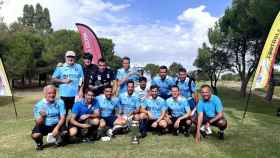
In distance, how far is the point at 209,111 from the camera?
307 inches

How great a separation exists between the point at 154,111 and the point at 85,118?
5.98 feet

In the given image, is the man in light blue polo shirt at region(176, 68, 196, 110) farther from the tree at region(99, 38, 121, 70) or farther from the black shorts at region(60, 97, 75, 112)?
the tree at region(99, 38, 121, 70)

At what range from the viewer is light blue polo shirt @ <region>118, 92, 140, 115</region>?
8109 millimetres

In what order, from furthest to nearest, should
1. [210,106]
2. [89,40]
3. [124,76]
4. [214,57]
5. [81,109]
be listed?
[214,57] → [89,40] → [124,76] → [210,106] → [81,109]

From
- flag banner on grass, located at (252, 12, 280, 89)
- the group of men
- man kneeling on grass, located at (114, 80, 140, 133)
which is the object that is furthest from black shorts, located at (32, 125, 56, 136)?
flag banner on grass, located at (252, 12, 280, 89)

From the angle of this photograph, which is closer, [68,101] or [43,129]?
[43,129]

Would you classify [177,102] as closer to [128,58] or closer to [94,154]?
[128,58]

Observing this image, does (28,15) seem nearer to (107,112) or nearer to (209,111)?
(107,112)

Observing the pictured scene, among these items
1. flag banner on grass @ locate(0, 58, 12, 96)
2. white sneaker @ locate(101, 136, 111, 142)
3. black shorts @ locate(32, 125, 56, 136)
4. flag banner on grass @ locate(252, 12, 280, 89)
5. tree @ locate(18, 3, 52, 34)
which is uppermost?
tree @ locate(18, 3, 52, 34)

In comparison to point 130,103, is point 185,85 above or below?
above

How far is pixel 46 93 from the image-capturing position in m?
6.82

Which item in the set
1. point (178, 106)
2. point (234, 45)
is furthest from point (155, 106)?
point (234, 45)

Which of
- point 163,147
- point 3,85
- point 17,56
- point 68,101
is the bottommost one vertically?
point 163,147

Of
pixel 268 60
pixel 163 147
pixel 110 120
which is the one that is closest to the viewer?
pixel 163 147
